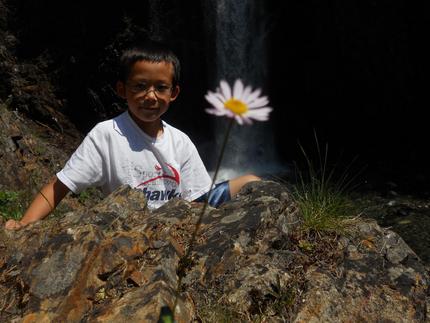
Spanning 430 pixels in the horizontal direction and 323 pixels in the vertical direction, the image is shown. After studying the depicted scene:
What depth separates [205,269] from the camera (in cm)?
226

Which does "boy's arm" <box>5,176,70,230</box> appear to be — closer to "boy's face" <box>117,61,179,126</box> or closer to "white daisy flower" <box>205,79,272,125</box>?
"boy's face" <box>117,61,179,126</box>

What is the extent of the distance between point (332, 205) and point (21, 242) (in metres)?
1.68

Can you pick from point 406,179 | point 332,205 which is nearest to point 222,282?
point 332,205

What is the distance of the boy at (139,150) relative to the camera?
3018 mm

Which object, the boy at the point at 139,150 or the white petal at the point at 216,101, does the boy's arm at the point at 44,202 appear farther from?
the white petal at the point at 216,101

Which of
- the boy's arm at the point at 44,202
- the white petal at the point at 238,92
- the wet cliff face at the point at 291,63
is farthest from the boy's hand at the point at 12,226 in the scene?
the wet cliff face at the point at 291,63

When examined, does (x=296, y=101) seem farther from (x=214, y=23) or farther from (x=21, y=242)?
(x=21, y=242)

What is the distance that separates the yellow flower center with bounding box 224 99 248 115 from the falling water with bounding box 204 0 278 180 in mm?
10619

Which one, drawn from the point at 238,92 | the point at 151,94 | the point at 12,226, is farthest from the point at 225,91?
the point at 151,94

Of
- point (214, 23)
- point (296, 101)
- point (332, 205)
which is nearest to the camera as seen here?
point (332, 205)

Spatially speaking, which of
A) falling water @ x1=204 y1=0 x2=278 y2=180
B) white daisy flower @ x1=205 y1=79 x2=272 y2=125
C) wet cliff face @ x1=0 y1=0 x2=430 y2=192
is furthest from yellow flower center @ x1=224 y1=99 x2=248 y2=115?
falling water @ x1=204 y1=0 x2=278 y2=180

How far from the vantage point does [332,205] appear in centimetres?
314

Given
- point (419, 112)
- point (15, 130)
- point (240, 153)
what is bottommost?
point (240, 153)

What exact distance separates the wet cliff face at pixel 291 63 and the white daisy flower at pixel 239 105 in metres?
8.85
